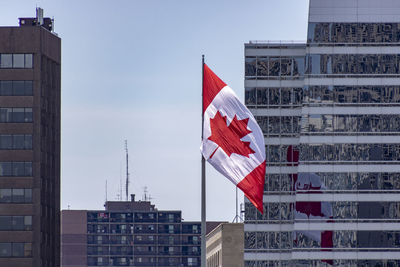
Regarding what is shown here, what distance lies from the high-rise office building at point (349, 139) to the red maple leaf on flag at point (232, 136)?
112896mm

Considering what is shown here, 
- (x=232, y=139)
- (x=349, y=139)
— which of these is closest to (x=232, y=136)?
Answer: (x=232, y=139)

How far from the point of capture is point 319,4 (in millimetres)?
166625

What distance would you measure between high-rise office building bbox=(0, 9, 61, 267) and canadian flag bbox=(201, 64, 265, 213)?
11901 cm

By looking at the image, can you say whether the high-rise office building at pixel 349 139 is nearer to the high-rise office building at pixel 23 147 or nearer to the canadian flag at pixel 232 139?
the high-rise office building at pixel 23 147

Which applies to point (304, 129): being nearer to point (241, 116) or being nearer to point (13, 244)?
point (13, 244)

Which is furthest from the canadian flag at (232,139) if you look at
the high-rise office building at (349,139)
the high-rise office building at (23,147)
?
the high-rise office building at (23,147)

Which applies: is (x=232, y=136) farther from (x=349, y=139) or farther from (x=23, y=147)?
(x=23, y=147)

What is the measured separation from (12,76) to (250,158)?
402 feet

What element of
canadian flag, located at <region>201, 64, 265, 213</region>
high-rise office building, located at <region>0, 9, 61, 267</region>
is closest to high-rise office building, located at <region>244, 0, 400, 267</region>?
high-rise office building, located at <region>0, 9, 61, 267</region>

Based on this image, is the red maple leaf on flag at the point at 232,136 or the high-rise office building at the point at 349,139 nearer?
the red maple leaf on flag at the point at 232,136

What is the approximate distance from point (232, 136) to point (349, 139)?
115m

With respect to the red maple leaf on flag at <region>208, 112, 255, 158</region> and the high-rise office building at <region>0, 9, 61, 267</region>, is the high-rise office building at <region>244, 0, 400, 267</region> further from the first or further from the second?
the red maple leaf on flag at <region>208, 112, 255, 158</region>

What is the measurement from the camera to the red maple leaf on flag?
53.5 metres

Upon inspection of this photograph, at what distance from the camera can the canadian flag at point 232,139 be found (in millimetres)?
53219
